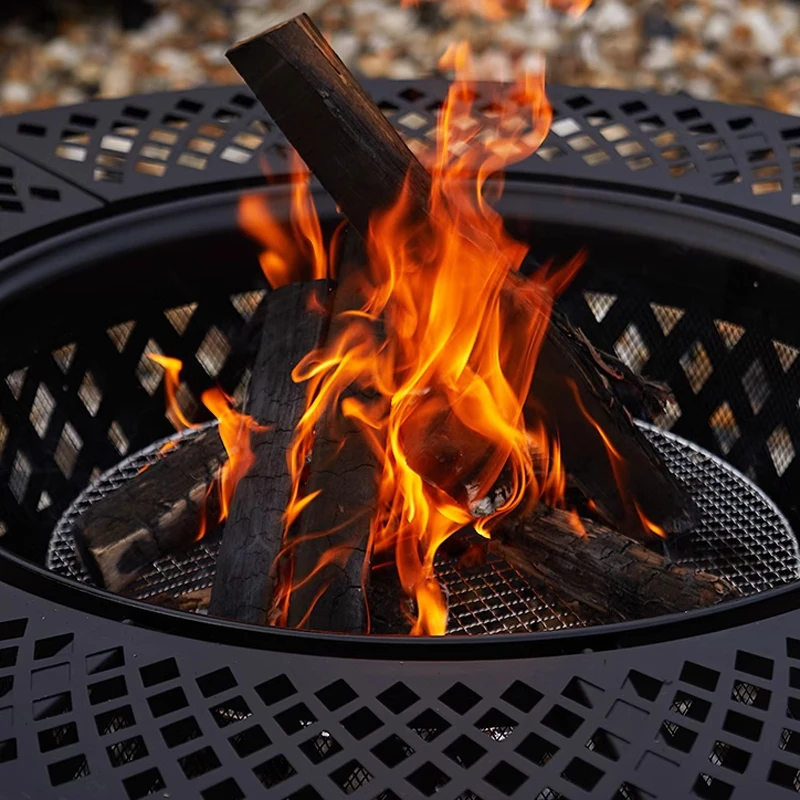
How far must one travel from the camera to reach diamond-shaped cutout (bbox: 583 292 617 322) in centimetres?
175

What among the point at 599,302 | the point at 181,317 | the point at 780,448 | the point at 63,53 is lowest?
the point at 780,448

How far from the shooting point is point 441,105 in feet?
6.00

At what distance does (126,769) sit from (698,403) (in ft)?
3.55

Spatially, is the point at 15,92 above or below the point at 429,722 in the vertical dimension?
above

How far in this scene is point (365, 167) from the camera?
1404mm

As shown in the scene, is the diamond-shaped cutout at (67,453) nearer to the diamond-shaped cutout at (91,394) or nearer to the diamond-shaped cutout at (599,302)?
the diamond-shaped cutout at (91,394)

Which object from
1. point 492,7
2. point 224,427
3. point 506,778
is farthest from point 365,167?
point 492,7

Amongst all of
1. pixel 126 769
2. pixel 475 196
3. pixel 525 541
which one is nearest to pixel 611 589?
pixel 525 541

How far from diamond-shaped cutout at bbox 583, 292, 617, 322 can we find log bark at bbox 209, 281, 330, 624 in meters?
0.39

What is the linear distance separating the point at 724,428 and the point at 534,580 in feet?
1.40

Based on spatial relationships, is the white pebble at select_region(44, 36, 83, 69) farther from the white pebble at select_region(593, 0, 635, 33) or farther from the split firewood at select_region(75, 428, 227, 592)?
the split firewood at select_region(75, 428, 227, 592)

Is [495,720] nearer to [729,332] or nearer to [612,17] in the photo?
[729,332]

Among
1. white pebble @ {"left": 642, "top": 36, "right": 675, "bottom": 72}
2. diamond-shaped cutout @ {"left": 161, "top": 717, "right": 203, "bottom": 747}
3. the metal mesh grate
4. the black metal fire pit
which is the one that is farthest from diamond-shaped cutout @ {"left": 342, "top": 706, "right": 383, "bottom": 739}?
white pebble @ {"left": 642, "top": 36, "right": 675, "bottom": 72}

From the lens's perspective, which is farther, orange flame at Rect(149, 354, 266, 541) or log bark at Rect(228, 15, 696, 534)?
orange flame at Rect(149, 354, 266, 541)
